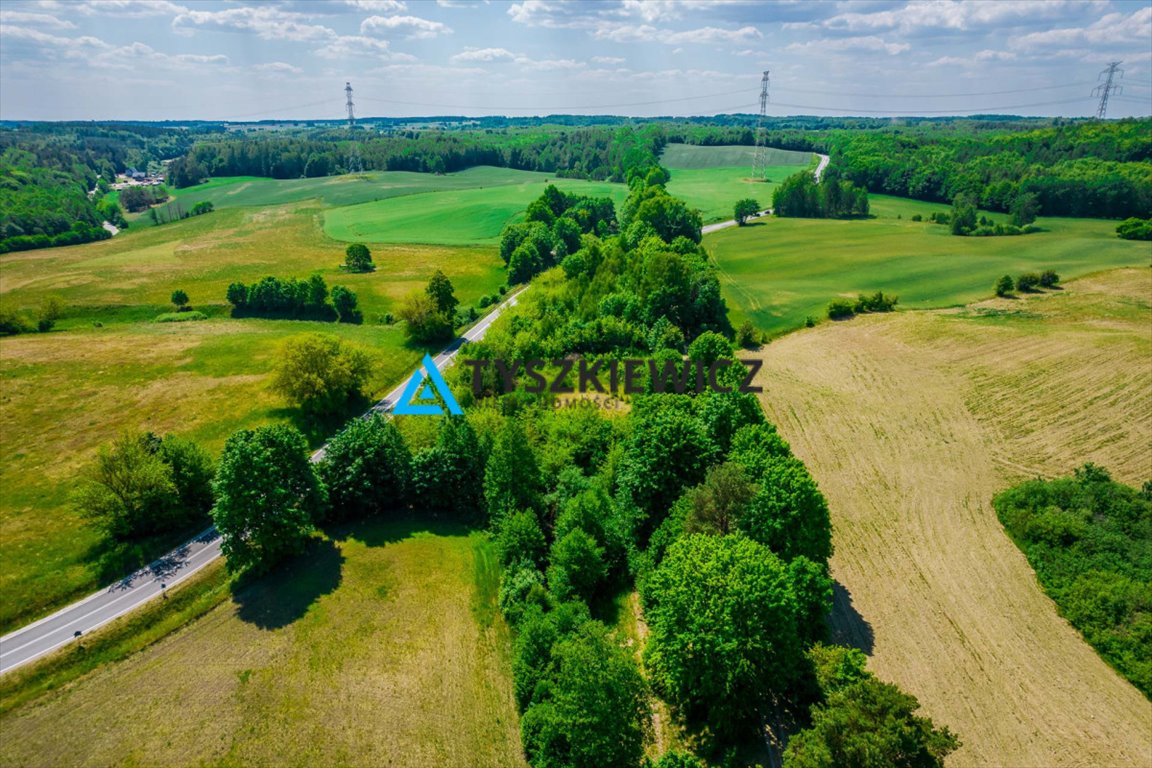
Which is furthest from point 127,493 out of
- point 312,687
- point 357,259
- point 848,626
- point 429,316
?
point 357,259

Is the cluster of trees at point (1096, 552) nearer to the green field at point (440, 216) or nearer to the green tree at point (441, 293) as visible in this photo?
the green tree at point (441, 293)

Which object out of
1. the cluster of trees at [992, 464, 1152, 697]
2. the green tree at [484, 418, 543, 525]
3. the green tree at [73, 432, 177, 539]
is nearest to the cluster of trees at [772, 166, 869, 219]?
the cluster of trees at [992, 464, 1152, 697]

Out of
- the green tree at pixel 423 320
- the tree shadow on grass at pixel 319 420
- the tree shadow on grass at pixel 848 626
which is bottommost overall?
the tree shadow on grass at pixel 848 626

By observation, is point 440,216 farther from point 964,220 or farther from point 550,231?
point 964,220

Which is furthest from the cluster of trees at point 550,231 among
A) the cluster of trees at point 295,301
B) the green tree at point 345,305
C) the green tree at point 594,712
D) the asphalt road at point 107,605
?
the green tree at point 594,712

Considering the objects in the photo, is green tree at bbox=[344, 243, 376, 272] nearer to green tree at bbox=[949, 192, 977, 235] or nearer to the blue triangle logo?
the blue triangle logo

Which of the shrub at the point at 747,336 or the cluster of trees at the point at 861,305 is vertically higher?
the cluster of trees at the point at 861,305

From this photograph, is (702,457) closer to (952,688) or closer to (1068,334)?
(952,688)
